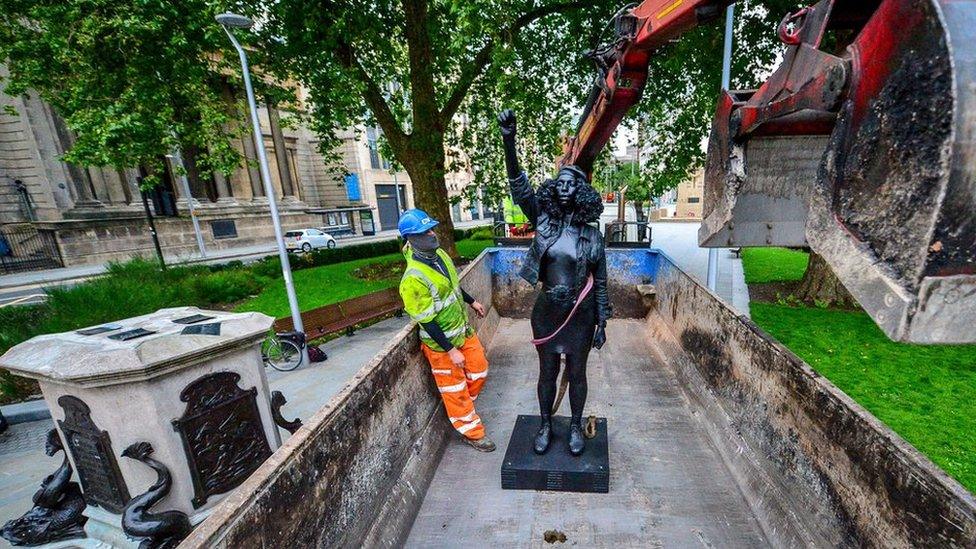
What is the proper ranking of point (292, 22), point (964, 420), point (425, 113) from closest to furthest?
point (964, 420), point (292, 22), point (425, 113)

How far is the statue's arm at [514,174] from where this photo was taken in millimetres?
2652

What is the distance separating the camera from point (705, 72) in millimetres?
8359

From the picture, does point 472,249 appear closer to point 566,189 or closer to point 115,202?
point 566,189

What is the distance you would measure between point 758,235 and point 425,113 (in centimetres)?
812

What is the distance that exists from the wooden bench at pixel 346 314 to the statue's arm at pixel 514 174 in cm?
539

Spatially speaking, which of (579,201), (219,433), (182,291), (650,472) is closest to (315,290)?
(182,291)

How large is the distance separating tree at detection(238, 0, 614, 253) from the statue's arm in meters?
3.34

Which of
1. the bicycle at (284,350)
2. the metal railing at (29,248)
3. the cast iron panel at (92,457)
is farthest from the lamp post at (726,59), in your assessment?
the metal railing at (29,248)

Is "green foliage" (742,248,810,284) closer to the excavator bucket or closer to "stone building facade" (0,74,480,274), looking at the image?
the excavator bucket

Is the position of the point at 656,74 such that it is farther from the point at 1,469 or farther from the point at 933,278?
the point at 1,469

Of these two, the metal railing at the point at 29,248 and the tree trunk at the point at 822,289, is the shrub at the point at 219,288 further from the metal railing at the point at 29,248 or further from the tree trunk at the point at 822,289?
the tree trunk at the point at 822,289

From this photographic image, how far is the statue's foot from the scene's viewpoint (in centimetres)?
310

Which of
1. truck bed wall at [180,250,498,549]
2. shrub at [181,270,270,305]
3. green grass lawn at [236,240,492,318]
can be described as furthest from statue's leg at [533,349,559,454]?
shrub at [181,270,270,305]

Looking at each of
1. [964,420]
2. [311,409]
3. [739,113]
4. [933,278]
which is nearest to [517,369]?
[311,409]
